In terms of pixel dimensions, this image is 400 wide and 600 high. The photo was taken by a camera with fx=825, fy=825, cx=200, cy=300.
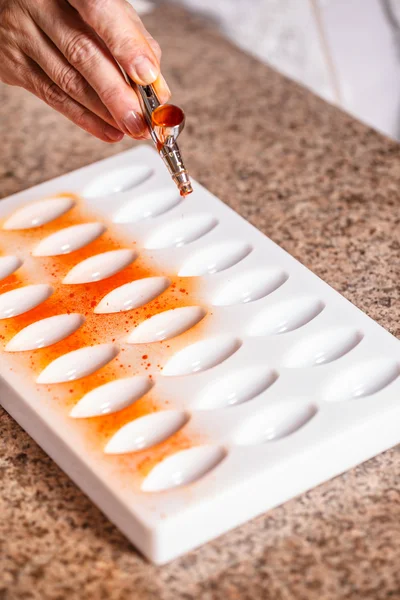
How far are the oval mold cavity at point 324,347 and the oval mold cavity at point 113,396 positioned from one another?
148 millimetres

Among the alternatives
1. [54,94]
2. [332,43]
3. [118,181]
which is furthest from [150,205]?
[332,43]

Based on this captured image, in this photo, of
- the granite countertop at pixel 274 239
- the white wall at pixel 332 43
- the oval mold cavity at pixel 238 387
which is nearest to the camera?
the granite countertop at pixel 274 239

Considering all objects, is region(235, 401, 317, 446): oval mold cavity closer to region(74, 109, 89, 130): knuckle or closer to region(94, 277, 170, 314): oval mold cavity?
region(94, 277, 170, 314): oval mold cavity

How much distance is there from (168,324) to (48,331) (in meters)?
0.12

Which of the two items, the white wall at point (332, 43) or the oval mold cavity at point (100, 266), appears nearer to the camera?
the oval mold cavity at point (100, 266)

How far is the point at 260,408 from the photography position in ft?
2.42

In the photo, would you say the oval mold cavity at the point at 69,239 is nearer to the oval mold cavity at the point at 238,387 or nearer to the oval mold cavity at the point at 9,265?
the oval mold cavity at the point at 9,265

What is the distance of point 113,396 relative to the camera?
0.77 meters

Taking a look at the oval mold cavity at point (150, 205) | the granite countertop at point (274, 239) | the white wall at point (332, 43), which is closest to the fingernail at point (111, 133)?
the oval mold cavity at point (150, 205)

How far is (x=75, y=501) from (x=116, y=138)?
0.43 m

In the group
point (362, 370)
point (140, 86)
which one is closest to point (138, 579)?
point (362, 370)

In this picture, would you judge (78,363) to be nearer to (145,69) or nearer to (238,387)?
(238,387)

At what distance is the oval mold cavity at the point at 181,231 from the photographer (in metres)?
0.98

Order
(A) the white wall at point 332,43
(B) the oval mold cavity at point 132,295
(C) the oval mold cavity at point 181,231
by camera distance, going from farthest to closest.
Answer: (A) the white wall at point 332,43
(C) the oval mold cavity at point 181,231
(B) the oval mold cavity at point 132,295
